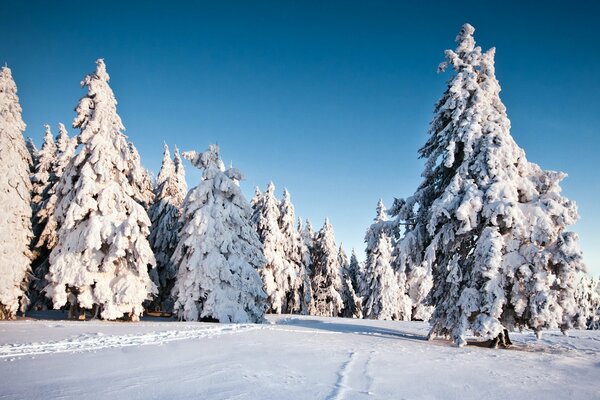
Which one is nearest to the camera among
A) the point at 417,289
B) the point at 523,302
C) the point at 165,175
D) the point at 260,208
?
the point at 523,302

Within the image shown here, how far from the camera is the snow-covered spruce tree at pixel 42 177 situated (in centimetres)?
2855

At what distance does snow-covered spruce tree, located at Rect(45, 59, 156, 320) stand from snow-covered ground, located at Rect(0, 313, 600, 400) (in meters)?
7.83

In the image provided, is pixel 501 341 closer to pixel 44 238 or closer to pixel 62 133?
→ pixel 44 238

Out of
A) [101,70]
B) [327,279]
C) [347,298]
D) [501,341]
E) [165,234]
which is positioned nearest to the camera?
[501,341]

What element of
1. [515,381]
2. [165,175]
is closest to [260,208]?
[165,175]

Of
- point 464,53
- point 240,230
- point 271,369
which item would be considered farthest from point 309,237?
point 271,369

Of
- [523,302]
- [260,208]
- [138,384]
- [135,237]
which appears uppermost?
[260,208]

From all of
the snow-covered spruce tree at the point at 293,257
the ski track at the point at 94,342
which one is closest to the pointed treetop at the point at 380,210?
the snow-covered spruce tree at the point at 293,257

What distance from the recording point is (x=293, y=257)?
1615 inches

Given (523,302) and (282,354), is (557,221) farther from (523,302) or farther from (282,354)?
(282,354)

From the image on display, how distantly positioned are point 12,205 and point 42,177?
37.8ft

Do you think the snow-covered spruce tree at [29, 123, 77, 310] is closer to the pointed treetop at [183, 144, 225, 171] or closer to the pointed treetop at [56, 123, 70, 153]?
the pointed treetop at [56, 123, 70, 153]

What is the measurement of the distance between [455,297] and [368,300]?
29436 mm

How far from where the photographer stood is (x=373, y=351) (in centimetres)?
977
